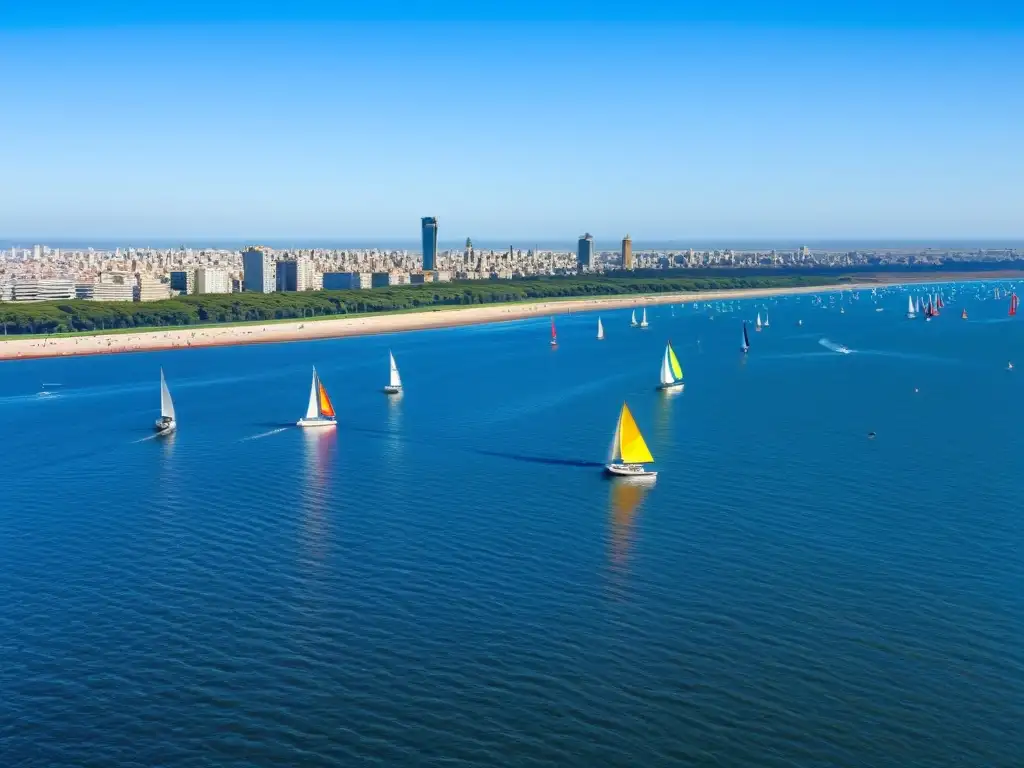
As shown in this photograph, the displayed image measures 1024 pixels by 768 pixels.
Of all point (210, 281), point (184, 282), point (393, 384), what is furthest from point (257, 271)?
point (393, 384)

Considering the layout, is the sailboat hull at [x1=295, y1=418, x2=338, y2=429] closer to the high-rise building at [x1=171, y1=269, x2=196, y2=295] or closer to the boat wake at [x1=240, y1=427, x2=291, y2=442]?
the boat wake at [x1=240, y1=427, x2=291, y2=442]

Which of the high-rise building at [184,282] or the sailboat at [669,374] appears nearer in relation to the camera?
the sailboat at [669,374]

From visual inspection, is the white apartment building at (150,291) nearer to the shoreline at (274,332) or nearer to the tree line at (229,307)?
the tree line at (229,307)

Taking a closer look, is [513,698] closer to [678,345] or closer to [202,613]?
[202,613]

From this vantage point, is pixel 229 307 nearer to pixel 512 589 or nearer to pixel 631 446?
pixel 631 446

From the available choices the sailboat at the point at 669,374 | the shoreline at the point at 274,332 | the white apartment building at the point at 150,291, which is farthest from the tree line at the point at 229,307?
the sailboat at the point at 669,374

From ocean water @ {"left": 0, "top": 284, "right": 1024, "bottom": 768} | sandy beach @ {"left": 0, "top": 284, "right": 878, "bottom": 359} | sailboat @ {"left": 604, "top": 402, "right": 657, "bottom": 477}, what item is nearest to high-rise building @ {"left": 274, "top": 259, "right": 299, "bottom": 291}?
sandy beach @ {"left": 0, "top": 284, "right": 878, "bottom": 359}
